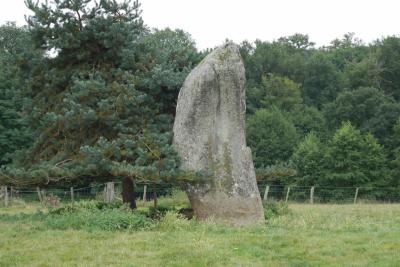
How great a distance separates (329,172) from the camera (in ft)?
129

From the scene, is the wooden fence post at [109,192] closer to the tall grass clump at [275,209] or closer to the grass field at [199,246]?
the tall grass clump at [275,209]

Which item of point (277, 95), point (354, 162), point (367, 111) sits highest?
point (277, 95)

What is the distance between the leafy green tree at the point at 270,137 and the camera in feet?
147

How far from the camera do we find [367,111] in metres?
49.7

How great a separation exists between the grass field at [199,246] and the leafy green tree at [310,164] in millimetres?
27378

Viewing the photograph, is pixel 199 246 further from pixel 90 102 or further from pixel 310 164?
pixel 310 164

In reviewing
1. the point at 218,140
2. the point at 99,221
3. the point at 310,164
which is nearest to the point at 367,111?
the point at 310,164

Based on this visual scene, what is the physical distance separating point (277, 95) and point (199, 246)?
47.2 meters

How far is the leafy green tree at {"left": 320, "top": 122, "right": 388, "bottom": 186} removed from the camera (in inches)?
1512

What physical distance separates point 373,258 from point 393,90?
1844 inches

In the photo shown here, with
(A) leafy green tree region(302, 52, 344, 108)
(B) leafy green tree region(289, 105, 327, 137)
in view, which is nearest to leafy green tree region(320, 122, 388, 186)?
(B) leafy green tree region(289, 105, 327, 137)

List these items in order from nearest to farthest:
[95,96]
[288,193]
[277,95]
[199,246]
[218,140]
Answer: [199,246]
[218,140]
[95,96]
[288,193]
[277,95]

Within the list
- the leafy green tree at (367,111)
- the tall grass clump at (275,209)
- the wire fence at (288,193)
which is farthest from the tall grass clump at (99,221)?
the leafy green tree at (367,111)

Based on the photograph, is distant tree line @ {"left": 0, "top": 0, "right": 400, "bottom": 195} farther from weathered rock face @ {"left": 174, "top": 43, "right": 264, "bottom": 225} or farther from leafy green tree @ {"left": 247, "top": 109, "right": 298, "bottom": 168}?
leafy green tree @ {"left": 247, "top": 109, "right": 298, "bottom": 168}
